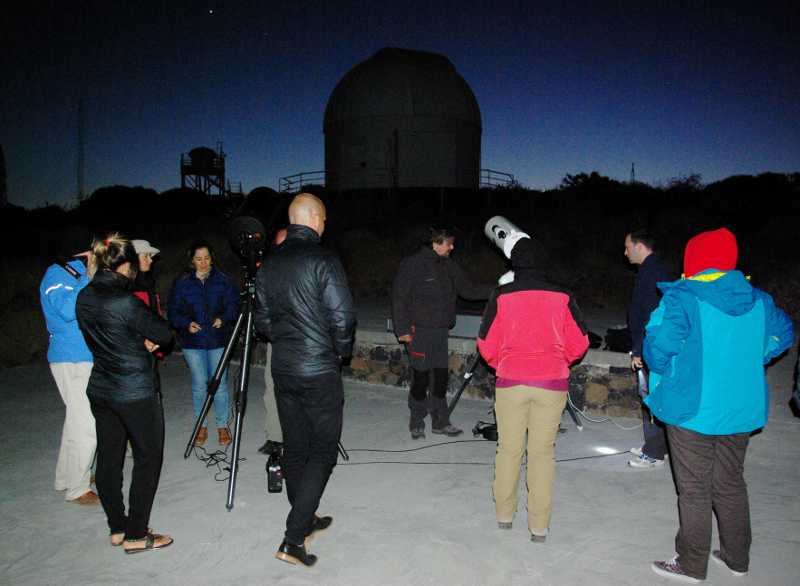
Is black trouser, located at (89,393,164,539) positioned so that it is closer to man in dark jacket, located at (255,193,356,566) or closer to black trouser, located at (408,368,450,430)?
man in dark jacket, located at (255,193,356,566)

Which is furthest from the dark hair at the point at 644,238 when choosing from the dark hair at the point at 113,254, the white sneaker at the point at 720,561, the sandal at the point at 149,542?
the sandal at the point at 149,542

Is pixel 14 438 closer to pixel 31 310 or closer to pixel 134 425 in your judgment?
pixel 134 425

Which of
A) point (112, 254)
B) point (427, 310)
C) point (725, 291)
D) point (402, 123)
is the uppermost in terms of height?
point (402, 123)

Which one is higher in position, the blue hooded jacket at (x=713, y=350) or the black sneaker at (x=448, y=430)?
the blue hooded jacket at (x=713, y=350)

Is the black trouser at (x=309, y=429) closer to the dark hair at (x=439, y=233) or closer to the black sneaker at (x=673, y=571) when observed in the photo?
the black sneaker at (x=673, y=571)

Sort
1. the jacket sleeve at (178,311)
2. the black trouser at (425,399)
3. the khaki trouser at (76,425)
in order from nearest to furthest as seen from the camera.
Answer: the khaki trouser at (76,425)
the jacket sleeve at (178,311)
the black trouser at (425,399)

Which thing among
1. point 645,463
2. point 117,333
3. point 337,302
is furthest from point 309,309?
point 645,463

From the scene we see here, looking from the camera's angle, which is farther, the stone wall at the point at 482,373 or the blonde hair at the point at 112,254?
the stone wall at the point at 482,373

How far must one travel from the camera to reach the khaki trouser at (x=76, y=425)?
146 inches

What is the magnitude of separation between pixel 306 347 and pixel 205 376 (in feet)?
7.64

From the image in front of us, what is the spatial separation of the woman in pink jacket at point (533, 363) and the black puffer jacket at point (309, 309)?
0.90 m

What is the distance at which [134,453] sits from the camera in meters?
3.15

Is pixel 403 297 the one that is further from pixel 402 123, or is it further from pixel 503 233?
pixel 402 123

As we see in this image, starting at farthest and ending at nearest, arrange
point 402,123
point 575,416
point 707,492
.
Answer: point 402,123 < point 575,416 < point 707,492
